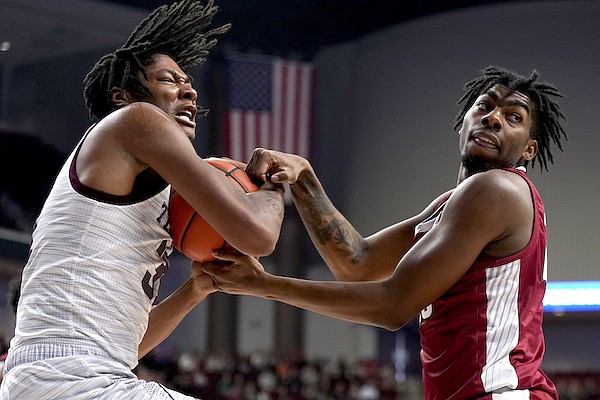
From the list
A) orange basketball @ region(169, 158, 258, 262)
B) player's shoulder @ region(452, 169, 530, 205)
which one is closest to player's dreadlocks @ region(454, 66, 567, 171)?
player's shoulder @ region(452, 169, 530, 205)

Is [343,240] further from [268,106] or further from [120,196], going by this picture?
[268,106]

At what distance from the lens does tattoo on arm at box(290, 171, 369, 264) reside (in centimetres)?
363

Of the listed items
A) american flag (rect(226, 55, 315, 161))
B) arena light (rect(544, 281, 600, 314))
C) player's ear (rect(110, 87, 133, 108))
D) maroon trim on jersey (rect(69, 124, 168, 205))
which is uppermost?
player's ear (rect(110, 87, 133, 108))

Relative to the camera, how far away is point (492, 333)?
8.84 ft

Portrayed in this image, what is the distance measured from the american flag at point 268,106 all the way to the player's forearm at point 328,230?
33.3 feet

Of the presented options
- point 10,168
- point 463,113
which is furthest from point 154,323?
point 10,168

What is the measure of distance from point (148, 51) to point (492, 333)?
140cm

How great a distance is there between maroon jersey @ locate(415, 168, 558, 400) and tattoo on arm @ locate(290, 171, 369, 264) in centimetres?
82

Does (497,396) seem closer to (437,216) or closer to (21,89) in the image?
(437,216)

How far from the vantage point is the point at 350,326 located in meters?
16.8

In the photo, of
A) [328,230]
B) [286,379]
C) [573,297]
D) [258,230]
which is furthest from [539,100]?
[573,297]

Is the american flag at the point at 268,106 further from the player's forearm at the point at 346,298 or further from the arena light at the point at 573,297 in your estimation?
the player's forearm at the point at 346,298

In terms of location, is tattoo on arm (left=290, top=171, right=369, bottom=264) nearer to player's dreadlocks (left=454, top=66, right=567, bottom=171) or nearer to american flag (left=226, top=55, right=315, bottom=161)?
player's dreadlocks (left=454, top=66, right=567, bottom=171)

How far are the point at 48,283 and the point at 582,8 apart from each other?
14.3 meters
